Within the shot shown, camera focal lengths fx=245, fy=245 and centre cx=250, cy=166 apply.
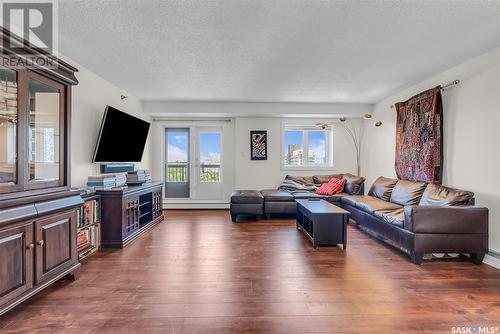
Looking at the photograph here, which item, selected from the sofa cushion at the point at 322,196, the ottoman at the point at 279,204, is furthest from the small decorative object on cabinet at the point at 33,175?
the sofa cushion at the point at 322,196

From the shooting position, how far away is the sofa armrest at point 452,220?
272 centimetres

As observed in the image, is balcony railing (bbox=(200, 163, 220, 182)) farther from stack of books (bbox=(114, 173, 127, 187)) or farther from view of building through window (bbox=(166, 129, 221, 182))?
stack of books (bbox=(114, 173, 127, 187))

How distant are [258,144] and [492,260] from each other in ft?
13.9

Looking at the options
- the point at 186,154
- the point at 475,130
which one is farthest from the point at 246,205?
the point at 475,130

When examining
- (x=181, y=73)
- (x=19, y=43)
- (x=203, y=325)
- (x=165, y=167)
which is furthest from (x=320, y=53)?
(x=165, y=167)

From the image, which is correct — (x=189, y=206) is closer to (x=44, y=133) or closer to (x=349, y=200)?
(x=349, y=200)

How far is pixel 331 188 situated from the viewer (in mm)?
5117

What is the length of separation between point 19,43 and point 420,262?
13.9 ft

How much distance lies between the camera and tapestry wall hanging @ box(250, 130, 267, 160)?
19.0 ft

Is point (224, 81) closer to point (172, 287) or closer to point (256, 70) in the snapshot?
point (256, 70)

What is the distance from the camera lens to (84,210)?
2.95m

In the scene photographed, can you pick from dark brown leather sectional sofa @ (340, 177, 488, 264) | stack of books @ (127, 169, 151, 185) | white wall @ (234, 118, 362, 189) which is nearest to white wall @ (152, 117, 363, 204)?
white wall @ (234, 118, 362, 189)

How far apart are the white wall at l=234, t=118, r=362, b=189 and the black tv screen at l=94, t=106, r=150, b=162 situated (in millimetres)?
2149

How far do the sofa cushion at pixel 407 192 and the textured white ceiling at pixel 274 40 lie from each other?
1.62 m
